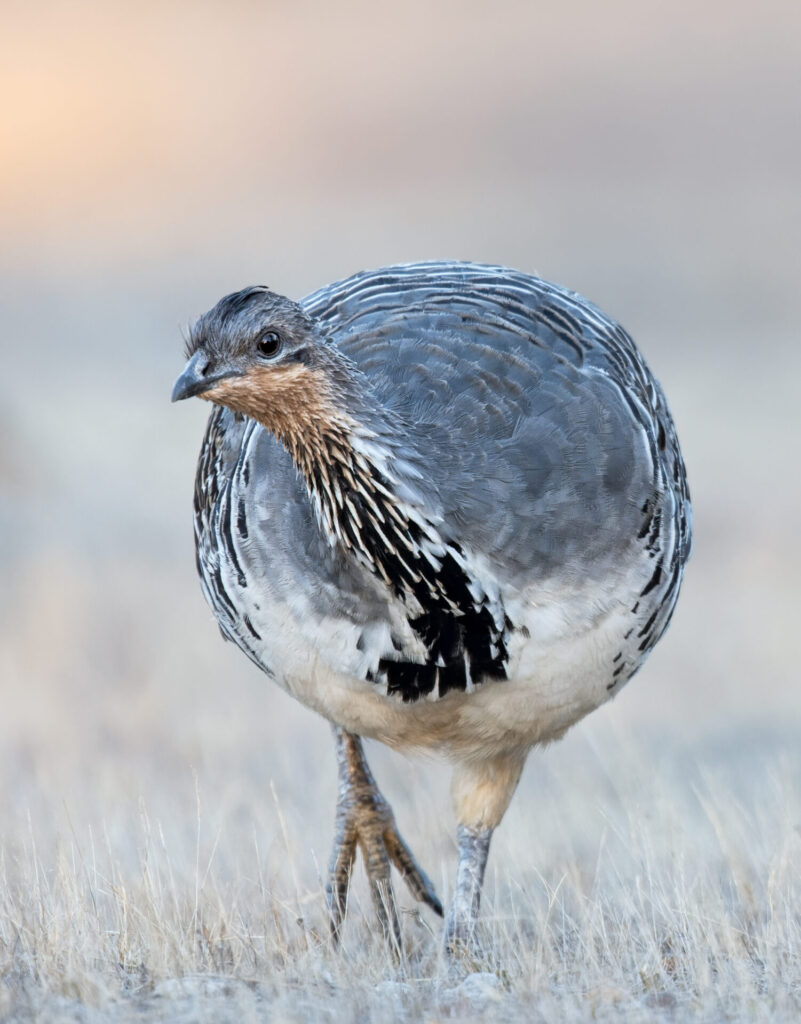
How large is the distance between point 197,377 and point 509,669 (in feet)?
4.25

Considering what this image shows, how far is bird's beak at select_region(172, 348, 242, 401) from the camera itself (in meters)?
4.73

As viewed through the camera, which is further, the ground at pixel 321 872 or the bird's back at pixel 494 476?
the bird's back at pixel 494 476

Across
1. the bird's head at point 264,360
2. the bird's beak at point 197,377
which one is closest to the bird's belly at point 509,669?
the bird's head at point 264,360

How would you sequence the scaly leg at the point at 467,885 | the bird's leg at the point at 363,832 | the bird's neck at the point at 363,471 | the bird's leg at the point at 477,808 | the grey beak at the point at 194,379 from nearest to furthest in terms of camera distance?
the grey beak at the point at 194,379 < the bird's neck at the point at 363,471 < the scaly leg at the point at 467,885 < the bird's leg at the point at 477,808 < the bird's leg at the point at 363,832

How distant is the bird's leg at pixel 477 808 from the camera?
607 centimetres

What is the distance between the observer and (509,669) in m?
5.22

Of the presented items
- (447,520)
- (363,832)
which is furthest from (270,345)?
(363,832)

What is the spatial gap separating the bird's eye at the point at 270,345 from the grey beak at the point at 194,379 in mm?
153

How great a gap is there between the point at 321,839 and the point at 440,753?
1.96 m

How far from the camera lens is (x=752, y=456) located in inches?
607

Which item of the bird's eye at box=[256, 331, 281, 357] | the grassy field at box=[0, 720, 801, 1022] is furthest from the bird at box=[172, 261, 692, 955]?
the grassy field at box=[0, 720, 801, 1022]

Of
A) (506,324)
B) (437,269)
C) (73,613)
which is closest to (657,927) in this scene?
(506,324)

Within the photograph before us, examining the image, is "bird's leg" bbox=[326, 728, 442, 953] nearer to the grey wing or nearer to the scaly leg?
the scaly leg

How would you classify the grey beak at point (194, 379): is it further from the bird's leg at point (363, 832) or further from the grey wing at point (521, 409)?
the bird's leg at point (363, 832)
